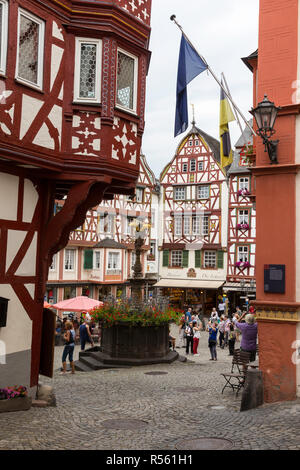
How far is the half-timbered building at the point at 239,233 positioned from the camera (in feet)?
131

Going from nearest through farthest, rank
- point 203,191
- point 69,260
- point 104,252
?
point 69,260
point 104,252
point 203,191

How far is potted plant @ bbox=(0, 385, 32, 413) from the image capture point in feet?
30.6

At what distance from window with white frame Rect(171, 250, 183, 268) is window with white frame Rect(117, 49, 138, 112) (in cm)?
3291

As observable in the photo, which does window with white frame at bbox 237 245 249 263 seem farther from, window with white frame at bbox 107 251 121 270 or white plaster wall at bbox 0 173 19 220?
white plaster wall at bbox 0 173 19 220

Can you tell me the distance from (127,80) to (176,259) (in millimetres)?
33315

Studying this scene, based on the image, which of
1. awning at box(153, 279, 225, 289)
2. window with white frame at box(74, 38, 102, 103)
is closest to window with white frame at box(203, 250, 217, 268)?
awning at box(153, 279, 225, 289)

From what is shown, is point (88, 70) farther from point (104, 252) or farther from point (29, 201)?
point (104, 252)

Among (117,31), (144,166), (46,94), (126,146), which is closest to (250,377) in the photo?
(126,146)

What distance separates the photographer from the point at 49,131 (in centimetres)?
982

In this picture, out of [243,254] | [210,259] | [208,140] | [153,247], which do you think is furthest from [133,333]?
[208,140]

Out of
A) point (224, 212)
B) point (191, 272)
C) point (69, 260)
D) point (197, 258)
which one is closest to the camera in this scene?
point (69, 260)

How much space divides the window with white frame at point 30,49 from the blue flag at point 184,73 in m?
3.99

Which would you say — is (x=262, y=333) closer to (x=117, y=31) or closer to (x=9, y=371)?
(x=9, y=371)

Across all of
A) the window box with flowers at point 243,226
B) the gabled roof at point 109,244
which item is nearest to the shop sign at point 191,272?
the window box with flowers at point 243,226
